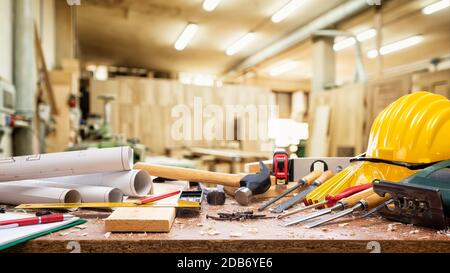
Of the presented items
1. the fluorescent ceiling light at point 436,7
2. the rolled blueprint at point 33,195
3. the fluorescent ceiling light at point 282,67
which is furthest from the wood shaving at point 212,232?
the fluorescent ceiling light at point 282,67

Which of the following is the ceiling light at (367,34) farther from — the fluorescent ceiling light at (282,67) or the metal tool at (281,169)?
the metal tool at (281,169)

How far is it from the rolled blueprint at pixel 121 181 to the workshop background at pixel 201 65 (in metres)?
0.88

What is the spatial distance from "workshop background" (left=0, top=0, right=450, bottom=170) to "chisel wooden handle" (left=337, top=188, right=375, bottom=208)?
2.47 feet

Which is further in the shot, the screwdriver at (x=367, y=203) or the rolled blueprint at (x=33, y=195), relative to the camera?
the rolled blueprint at (x=33, y=195)

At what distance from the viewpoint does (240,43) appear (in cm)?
667

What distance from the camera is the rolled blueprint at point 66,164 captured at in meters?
0.98

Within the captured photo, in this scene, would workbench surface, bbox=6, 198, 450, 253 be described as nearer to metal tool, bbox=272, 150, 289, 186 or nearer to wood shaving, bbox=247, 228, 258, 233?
wood shaving, bbox=247, 228, 258, 233

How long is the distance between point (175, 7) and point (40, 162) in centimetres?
455

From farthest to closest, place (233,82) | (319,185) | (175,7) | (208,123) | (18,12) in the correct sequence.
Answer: (233,82) < (208,123) < (175,7) < (18,12) < (319,185)

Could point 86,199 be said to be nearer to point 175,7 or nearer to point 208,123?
point 175,7

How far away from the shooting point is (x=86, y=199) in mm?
985

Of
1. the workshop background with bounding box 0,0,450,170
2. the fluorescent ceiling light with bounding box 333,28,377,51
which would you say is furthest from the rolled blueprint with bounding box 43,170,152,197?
the fluorescent ceiling light with bounding box 333,28,377,51

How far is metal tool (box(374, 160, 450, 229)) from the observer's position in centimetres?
74
